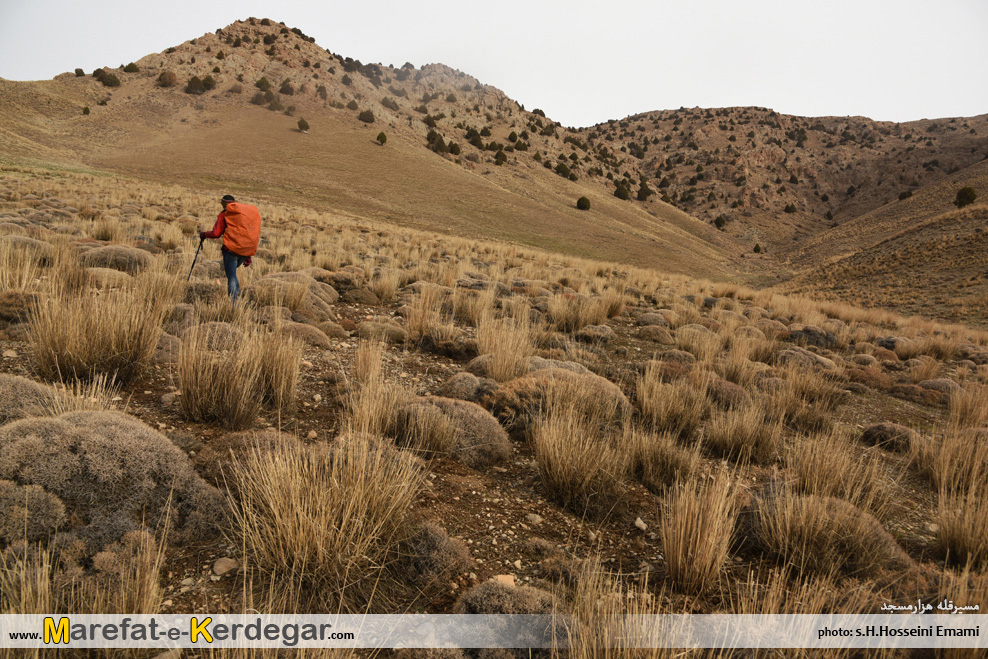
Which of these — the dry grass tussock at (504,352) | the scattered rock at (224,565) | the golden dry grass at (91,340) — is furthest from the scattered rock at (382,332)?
the scattered rock at (224,565)

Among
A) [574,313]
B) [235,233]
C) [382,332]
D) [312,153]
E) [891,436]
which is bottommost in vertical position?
[891,436]

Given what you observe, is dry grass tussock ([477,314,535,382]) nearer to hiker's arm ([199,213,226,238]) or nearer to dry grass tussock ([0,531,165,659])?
dry grass tussock ([0,531,165,659])

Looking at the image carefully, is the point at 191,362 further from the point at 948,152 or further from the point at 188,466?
the point at 948,152

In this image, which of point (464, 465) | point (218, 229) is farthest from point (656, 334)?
point (218, 229)

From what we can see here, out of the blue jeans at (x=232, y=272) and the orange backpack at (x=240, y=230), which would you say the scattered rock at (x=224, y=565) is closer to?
the blue jeans at (x=232, y=272)

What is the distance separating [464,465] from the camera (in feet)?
10.8

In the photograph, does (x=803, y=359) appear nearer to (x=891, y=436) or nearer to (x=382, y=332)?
(x=891, y=436)

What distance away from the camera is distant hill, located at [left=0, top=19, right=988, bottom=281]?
35.0 meters

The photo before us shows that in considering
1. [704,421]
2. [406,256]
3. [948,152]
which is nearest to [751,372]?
[704,421]

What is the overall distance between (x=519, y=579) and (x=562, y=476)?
34.5 inches

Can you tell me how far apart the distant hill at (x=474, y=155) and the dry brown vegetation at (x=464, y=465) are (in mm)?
25112

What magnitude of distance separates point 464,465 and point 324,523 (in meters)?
1.44
